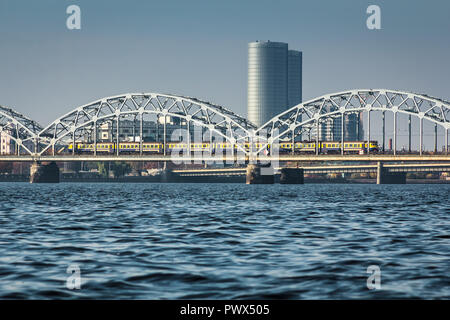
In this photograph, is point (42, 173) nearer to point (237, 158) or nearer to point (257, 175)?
point (237, 158)

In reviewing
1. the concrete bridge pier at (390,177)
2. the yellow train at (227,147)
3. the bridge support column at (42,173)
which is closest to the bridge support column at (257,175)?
the yellow train at (227,147)

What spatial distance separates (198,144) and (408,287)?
5432 inches

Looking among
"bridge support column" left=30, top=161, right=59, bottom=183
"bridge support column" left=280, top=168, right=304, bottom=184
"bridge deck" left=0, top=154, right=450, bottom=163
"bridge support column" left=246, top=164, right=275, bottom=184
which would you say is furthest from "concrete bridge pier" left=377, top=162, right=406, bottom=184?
"bridge support column" left=30, top=161, right=59, bottom=183

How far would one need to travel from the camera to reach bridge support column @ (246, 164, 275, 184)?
155250 millimetres

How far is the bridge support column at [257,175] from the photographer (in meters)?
155

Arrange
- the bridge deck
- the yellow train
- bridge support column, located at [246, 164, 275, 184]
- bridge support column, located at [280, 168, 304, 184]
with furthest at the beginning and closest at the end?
1. bridge support column, located at [280, 168, 304, 184]
2. bridge support column, located at [246, 164, 275, 184]
3. the yellow train
4. the bridge deck

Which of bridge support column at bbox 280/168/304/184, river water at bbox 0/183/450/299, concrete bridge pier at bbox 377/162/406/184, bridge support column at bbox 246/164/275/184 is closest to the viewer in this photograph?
river water at bbox 0/183/450/299

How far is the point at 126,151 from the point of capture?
541 ft

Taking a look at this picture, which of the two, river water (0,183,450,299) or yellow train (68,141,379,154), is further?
yellow train (68,141,379,154)

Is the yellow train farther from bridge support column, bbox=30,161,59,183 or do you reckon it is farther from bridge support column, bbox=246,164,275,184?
bridge support column, bbox=30,161,59,183

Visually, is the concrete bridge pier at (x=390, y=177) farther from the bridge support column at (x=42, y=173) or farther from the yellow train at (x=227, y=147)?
the bridge support column at (x=42, y=173)

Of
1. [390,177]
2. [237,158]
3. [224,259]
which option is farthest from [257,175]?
[224,259]

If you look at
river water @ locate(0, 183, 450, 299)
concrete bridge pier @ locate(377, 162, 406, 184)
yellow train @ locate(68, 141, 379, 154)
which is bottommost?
concrete bridge pier @ locate(377, 162, 406, 184)
